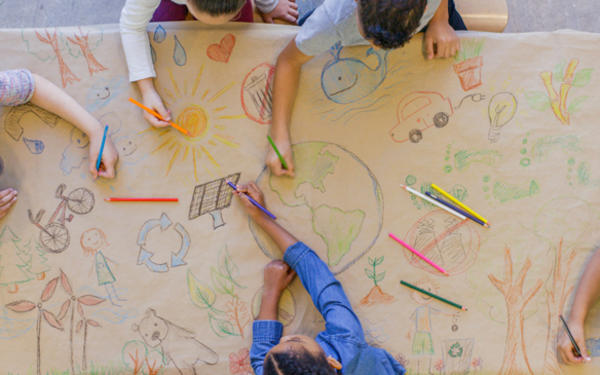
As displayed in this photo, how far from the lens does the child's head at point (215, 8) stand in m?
0.84

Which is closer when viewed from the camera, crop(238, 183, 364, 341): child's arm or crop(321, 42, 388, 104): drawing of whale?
crop(238, 183, 364, 341): child's arm

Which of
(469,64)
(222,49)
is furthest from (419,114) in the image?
(222,49)

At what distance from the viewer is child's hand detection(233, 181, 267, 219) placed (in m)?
1.01

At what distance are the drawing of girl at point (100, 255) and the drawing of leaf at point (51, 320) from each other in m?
0.11

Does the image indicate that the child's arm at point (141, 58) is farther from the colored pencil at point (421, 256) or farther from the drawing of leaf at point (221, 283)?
the colored pencil at point (421, 256)

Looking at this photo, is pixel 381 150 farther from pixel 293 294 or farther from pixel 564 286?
pixel 564 286

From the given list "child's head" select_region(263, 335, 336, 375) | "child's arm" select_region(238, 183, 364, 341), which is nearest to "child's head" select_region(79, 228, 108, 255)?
"child's arm" select_region(238, 183, 364, 341)

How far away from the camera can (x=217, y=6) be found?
847 mm

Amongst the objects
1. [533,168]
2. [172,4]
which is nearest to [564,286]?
[533,168]

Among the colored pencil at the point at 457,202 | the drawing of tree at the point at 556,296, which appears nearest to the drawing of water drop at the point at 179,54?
the colored pencil at the point at 457,202

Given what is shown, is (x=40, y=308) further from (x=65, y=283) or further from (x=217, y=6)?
(x=217, y=6)

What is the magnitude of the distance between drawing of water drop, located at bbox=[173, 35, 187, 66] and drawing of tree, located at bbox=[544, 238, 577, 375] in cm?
90

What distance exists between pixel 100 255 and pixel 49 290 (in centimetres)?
13

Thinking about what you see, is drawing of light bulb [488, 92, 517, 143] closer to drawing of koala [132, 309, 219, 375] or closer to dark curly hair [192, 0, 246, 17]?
dark curly hair [192, 0, 246, 17]
